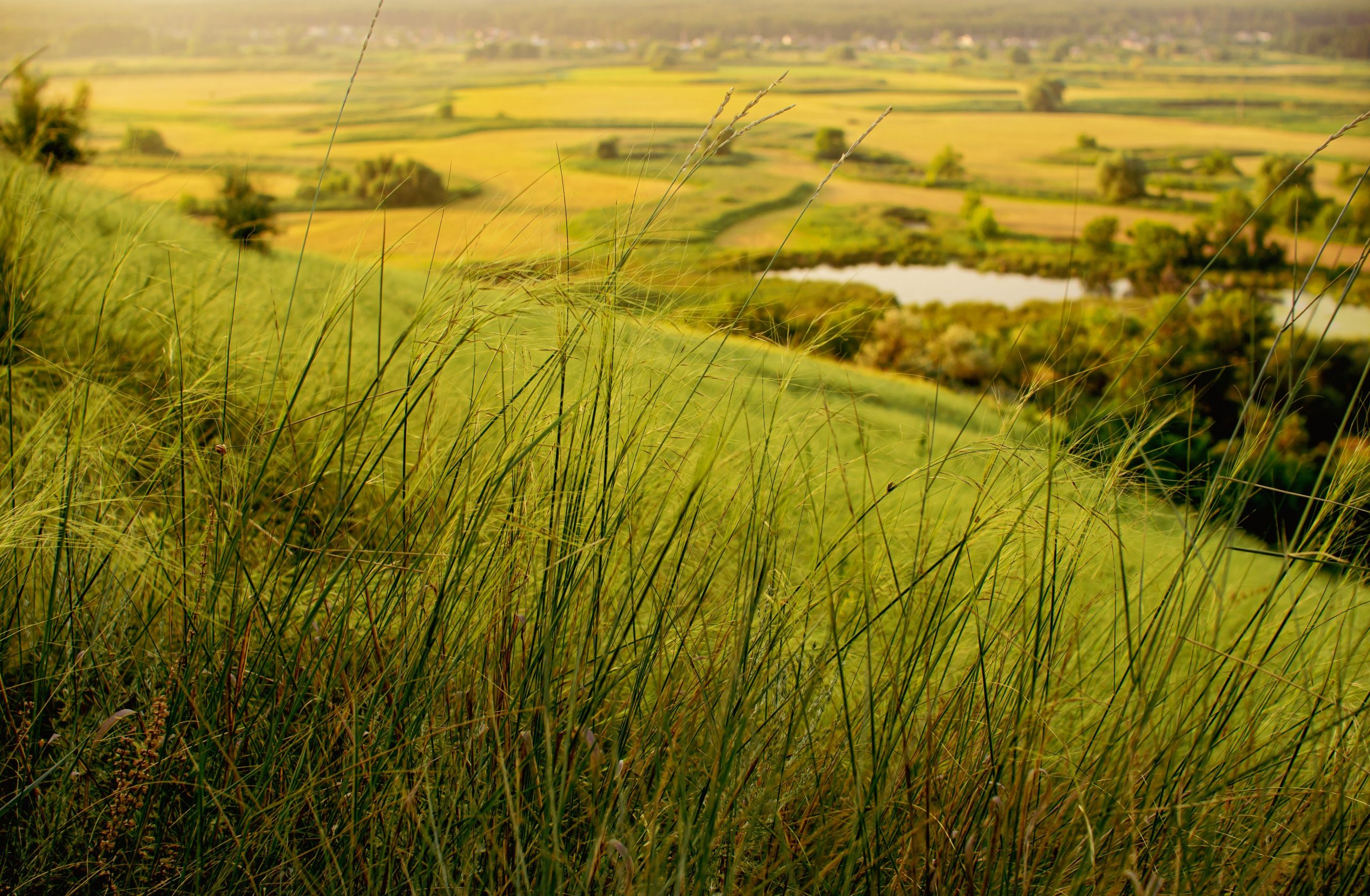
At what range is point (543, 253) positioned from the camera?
1406mm

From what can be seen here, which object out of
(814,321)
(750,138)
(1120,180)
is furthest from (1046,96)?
(814,321)

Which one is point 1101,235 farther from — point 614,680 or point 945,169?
point 614,680

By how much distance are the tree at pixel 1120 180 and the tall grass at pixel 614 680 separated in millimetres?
26138

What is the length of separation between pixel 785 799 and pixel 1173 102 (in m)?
36.4

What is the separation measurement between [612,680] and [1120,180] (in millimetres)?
26781

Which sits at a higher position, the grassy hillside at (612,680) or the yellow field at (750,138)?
the yellow field at (750,138)

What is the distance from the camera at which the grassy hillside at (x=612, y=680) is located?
102 cm

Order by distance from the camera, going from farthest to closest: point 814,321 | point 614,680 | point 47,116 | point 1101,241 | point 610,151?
point 1101,241
point 610,151
point 47,116
point 814,321
point 614,680

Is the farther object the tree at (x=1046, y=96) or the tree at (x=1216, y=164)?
the tree at (x=1046, y=96)

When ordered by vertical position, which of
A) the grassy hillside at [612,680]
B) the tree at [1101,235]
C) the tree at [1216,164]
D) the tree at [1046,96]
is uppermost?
the tree at [1046,96]

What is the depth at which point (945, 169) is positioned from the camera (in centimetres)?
2706

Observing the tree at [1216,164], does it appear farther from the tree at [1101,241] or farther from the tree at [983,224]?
the tree at [983,224]

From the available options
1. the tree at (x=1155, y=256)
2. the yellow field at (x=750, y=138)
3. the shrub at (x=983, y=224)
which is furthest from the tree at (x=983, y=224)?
the tree at (x=1155, y=256)

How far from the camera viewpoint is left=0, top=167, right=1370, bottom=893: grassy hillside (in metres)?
1.02
